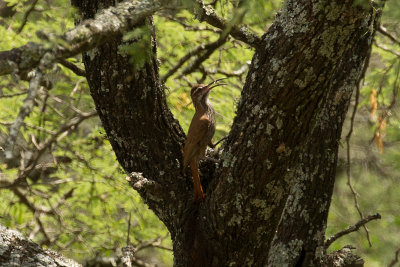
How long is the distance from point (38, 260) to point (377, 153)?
7.17 meters

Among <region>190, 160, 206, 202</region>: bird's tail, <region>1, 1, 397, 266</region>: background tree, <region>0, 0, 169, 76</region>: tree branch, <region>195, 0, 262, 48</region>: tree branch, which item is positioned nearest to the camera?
<region>0, 0, 169, 76</region>: tree branch

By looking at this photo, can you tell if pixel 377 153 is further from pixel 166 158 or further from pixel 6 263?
pixel 6 263

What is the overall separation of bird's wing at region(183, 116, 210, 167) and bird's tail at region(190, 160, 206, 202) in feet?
0.15

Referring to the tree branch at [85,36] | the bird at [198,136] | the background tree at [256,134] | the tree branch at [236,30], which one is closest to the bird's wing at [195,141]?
the bird at [198,136]

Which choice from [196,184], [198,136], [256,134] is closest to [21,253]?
[196,184]

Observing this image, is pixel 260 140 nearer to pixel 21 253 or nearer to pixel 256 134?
pixel 256 134

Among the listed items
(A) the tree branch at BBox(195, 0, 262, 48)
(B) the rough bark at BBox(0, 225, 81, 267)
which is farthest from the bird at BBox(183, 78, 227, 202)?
(B) the rough bark at BBox(0, 225, 81, 267)

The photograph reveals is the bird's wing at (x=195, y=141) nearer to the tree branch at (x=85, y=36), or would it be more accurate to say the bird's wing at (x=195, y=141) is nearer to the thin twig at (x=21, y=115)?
the tree branch at (x=85, y=36)

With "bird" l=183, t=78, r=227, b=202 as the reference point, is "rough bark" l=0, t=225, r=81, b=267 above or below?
below

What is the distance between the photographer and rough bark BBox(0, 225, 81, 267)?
125 inches

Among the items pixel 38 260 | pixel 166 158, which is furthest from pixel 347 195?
pixel 38 260

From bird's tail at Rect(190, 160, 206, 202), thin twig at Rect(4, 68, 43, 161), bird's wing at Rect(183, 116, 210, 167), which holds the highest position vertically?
bird's wing at Rect(183, 116, 210, 167)

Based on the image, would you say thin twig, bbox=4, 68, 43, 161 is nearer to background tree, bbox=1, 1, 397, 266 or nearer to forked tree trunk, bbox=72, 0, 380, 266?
background tree, bbox=1, 1, 397, 266

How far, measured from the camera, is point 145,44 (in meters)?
2.71
